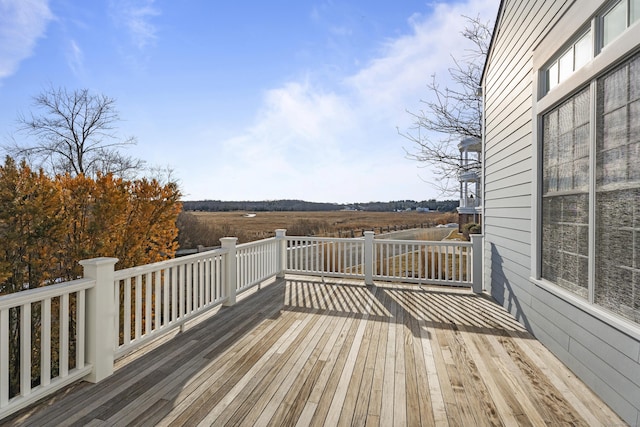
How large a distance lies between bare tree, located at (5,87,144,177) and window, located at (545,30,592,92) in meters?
11.3

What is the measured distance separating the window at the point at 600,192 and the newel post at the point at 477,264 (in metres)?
2.09

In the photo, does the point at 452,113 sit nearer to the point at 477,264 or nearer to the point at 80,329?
the point at 477,264

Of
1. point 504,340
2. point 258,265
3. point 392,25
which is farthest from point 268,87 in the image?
point 504,340

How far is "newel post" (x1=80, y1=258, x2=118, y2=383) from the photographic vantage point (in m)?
2.23

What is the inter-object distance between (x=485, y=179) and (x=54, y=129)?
1251 centimetres

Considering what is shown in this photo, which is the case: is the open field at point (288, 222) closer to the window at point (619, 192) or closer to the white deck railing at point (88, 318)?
the white deck railing at point (88, 318)

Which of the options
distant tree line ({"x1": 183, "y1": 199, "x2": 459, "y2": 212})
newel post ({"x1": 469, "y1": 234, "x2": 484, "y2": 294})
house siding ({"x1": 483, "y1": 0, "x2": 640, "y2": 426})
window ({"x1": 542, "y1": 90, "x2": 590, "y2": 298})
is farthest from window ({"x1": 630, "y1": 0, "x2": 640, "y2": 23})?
distant tree line ({"x1": 183, "y1": 199, "x2": 459, "y2": 212})

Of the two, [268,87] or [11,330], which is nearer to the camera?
[11,330]

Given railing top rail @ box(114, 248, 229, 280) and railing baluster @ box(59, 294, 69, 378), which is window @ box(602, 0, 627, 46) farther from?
railing baluster @ box(59, 294, 69, 378)

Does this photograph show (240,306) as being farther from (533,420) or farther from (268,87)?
(268,87)

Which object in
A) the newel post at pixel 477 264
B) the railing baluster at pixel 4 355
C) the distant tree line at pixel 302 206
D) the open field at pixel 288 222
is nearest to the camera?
the railing baluster at pixel 4 355

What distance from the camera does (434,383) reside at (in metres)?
2.26

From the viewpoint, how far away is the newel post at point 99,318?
2.23 m

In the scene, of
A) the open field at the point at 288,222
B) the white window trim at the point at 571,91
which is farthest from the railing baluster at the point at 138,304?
the open field at the point at 288,222
